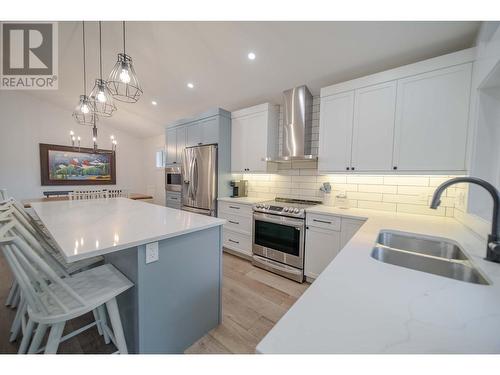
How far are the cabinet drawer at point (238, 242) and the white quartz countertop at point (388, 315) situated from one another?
213cm

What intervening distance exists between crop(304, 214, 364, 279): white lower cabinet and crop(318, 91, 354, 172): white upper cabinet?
628 mm

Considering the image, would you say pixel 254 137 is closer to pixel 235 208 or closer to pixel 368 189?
pixel 235 208

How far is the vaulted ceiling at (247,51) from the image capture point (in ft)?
5.97

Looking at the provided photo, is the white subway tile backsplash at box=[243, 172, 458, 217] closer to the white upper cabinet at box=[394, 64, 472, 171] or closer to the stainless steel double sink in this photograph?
the white upper cabinet at box=[394, 64, 472, 171]

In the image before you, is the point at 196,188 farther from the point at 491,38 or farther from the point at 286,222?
the point at 491,38

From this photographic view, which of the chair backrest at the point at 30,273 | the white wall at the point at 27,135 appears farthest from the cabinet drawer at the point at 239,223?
the white wall at the point at 27,135

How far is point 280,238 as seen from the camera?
2.55 m

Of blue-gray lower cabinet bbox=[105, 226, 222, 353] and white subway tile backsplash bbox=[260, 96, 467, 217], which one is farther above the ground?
white subway tile backsplash bbox=[260, 96, 467, 217]

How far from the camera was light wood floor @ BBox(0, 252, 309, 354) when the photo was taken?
1.47m

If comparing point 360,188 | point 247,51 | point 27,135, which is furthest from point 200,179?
point 27,135

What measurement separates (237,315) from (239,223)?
1.34m

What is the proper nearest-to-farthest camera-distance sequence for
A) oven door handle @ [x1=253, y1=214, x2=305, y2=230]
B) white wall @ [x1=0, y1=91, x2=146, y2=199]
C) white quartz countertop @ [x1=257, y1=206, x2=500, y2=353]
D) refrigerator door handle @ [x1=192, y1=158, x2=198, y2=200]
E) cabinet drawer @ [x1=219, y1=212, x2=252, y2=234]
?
1. white quartz countertop @ [x1=257, y1=206, x2=500, y2=353]
2. oven door handle @ [x1=253, y1=214, x2=305, y2=230]
3. cabinet drawer @ [x1=219, y1=212, x2=252, y2=234]
4. refrigerator door handle @ [x1=192, y1=158, x2=198, y2=200]
5. white wall @ [x1=0, y1=91, x2=146, y2=199]

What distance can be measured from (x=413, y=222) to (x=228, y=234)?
2.35 metres

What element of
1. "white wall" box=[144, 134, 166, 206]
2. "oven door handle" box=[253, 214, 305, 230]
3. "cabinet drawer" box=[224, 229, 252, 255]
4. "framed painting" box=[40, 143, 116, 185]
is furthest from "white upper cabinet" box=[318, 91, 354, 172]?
"framed painting" box=[40, 143, 116, 185]
